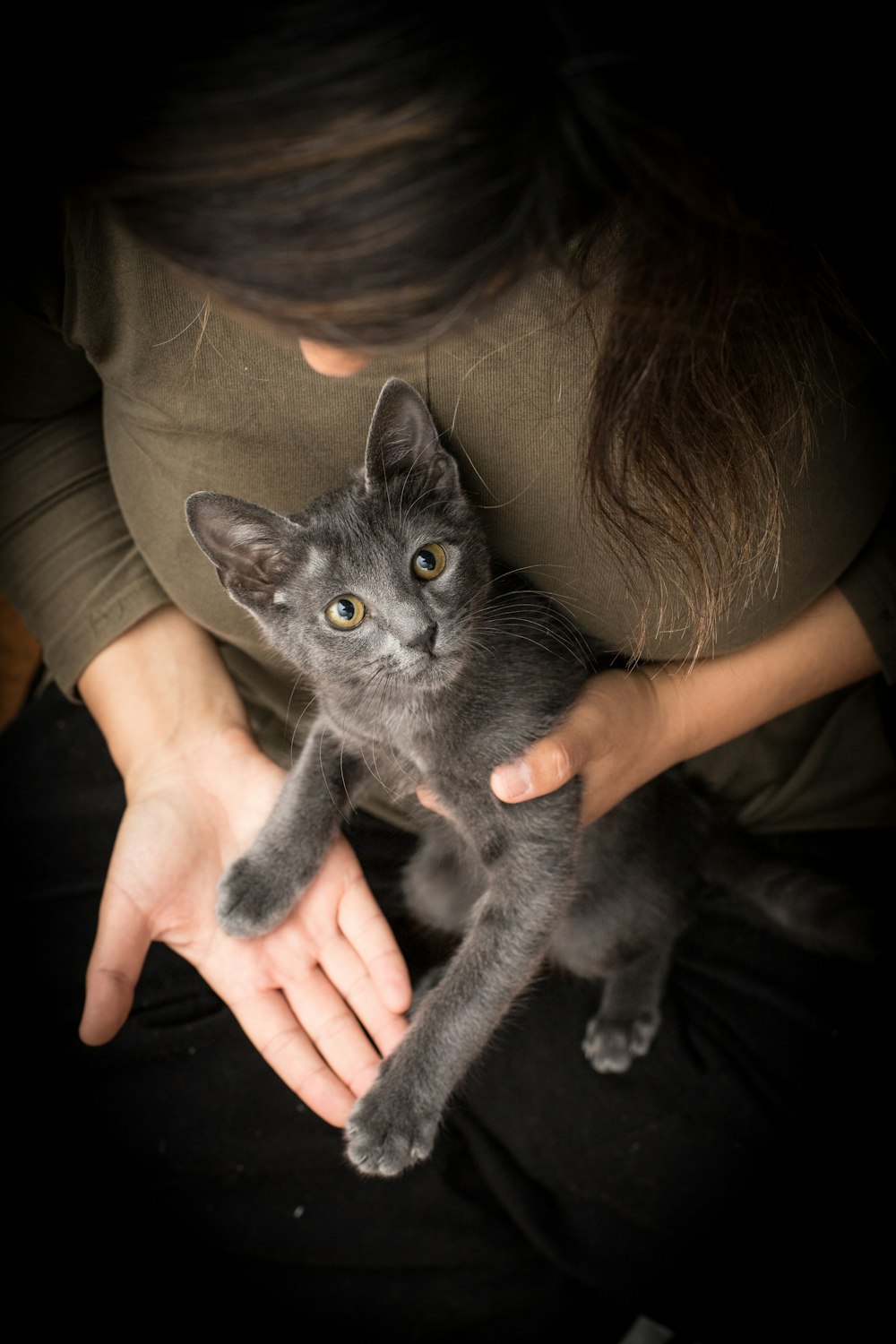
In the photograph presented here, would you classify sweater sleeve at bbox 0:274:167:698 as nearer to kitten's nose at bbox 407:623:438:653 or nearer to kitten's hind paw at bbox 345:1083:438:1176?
kitten's nose at bbox 407:623:438:653

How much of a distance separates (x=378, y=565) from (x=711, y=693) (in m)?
0.49

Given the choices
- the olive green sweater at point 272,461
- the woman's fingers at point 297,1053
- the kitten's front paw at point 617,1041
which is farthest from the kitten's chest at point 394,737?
the kitten's front paw at point 617,1041

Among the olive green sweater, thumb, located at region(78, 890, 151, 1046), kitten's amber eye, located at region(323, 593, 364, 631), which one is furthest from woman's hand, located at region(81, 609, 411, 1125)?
kitten's amber eye, located at region(323, 593, 364, 631)

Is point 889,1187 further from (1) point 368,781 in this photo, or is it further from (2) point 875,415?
(2) point 875,415

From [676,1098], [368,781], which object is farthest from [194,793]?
[676,1098]

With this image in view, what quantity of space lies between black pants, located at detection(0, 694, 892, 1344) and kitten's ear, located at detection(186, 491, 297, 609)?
585mm

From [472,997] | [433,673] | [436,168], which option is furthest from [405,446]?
[472,997]

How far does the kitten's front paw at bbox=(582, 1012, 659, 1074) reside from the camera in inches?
47.8

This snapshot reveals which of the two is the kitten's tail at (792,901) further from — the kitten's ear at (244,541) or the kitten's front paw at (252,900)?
the kitten's ear at (244,541)

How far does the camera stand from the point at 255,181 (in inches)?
20.2

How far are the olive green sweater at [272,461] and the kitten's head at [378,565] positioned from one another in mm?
60

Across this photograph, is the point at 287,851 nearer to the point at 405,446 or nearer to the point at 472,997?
the point at 472,997

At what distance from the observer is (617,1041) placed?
4.06 feet

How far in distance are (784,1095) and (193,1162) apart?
742 millimetres
